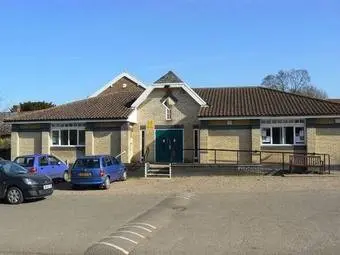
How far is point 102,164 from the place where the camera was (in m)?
25.6

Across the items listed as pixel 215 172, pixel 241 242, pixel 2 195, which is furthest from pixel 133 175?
pixel 241 242

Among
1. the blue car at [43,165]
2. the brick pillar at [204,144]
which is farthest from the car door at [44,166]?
the brick pillar at [204,144]

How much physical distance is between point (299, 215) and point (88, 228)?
18.7ft

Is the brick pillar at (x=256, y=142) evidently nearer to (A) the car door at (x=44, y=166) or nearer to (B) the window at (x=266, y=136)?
(B) the window at (x=266, y=136)

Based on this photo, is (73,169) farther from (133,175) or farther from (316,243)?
(316,243)

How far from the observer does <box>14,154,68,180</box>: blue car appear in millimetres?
26467

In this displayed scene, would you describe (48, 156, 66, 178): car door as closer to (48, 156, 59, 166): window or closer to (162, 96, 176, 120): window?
(48, 156, 59, 166): window

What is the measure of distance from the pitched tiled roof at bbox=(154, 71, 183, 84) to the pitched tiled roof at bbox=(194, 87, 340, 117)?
2.51 metres

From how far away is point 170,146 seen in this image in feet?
117

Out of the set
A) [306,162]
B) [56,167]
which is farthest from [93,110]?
[306,162]

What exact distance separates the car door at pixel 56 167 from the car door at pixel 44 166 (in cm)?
20

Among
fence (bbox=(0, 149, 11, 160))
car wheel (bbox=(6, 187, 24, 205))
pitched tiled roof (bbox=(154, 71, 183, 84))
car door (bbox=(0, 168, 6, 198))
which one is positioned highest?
pitched tiled roof (bbox=(154, 71, 183, 84))

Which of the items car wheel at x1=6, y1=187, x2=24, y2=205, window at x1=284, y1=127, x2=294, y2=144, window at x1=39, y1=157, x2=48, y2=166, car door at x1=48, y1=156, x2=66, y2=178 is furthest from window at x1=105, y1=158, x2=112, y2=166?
window at x1=284, y1=127, x2=294, y2=144

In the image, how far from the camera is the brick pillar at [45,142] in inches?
1449
